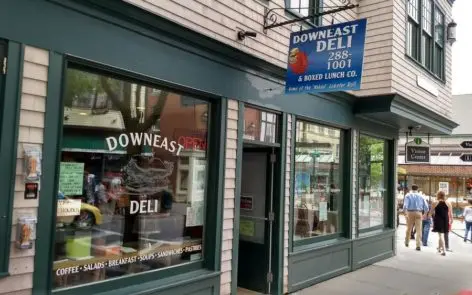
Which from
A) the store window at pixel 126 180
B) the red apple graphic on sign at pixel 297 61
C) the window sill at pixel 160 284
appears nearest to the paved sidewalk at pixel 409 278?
the window sill at pixel 160 284

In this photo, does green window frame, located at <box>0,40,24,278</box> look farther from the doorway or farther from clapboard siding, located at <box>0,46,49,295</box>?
the doorway

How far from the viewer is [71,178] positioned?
13.5 ft

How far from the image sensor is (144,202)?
16.1 ft

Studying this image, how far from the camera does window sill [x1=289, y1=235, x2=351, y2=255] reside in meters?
7.27

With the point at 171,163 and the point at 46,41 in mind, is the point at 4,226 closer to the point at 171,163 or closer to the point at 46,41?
the point at 46,41

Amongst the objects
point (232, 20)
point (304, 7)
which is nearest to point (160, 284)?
point (232, 20)

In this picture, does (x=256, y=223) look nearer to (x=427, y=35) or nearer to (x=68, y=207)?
(x=68, y=207)

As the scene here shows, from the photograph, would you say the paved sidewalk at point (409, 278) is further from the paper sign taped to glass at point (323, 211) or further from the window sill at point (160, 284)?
the window sill at point (160, 284)

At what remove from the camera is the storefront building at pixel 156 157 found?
12.1ft

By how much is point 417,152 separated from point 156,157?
803 cm

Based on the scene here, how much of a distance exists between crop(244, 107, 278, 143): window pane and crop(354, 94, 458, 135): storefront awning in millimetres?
2818

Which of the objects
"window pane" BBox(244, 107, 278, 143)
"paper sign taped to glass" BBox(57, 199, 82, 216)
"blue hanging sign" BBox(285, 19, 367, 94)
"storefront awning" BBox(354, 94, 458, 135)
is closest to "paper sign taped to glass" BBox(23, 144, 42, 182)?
"paper sign taped to glass" BBox(57, 199, 82, 216)

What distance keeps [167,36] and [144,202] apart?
6.27 ft

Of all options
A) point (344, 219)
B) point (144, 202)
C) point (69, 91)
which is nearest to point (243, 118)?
point (144, 202)
